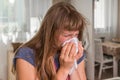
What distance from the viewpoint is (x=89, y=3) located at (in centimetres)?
347

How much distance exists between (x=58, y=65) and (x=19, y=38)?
8.37ft

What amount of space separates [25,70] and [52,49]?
0.53 feet

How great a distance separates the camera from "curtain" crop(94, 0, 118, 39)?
3.17 m

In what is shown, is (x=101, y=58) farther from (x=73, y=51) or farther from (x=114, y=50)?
(x=73, y=51)

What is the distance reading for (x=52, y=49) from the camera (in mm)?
1127

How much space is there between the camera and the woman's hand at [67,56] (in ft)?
3.52

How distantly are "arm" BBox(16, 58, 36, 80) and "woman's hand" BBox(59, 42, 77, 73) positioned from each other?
0.14 m

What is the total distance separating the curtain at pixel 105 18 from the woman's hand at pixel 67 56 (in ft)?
7.24

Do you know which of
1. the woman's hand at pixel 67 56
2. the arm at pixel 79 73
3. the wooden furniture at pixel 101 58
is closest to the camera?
the woman's hand at pixel 67 56

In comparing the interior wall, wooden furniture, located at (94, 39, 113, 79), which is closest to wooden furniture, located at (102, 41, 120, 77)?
wooden furniture, located at (94, 39, 113, 79)

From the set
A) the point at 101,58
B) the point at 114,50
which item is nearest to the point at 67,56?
the point at 114,50

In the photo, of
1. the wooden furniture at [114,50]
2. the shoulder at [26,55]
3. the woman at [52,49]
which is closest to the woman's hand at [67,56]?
the woman at [52,49]

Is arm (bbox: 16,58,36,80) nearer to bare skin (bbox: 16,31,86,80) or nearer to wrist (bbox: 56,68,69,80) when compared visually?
bare skin (bbox: 16,31,86,80)

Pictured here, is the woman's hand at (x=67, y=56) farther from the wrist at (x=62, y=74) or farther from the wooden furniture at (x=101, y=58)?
the wooden furniture at (x=101, y=58)
